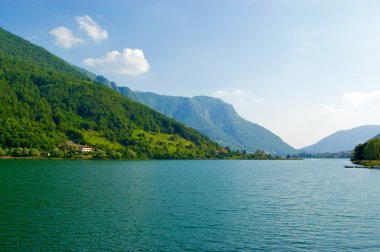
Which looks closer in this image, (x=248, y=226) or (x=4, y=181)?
(x=248, y=226)

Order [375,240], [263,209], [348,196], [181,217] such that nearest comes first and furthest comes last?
[375,240], [181,217], [263,209], [348,196]

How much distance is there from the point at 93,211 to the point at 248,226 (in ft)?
97.9

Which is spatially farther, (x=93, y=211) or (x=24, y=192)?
(x=24, y=192)

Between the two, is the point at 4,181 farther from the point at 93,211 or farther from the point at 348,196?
the point at 348,196

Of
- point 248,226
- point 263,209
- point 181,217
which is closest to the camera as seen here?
point 248,226

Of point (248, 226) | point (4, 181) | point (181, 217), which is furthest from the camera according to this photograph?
point (4, 181)

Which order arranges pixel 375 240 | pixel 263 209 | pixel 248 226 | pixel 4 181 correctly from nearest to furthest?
pixel 375 240 < pixel 248 226 < pixel 263 209 < pixel 4 181

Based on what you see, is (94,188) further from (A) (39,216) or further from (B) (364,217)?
(B) (364,217)

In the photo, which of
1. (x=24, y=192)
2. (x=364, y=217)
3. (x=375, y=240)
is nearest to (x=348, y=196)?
(x=364, y=217)

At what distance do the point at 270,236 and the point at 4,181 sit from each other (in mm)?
88622

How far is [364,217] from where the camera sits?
62.4 meters

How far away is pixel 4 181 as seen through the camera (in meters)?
102

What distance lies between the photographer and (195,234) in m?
48.9

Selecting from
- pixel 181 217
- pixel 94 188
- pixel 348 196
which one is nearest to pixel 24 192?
pixel 94 188
